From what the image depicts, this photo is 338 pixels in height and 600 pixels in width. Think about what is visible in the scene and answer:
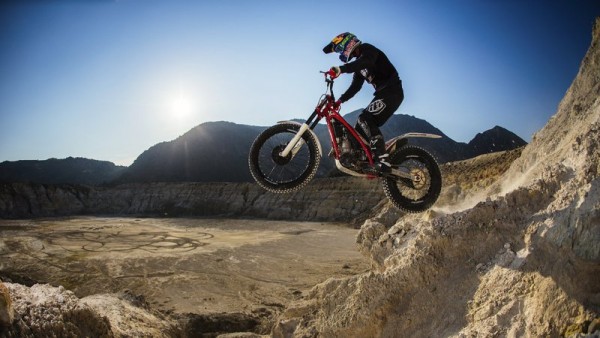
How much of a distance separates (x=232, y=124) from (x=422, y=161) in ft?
393

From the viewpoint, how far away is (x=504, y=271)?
4.04 meters

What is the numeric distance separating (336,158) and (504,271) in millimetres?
2594

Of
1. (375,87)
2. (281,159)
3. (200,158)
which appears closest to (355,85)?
(375,87)

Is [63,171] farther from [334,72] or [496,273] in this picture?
[496,273]

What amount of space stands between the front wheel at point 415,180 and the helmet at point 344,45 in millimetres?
1749

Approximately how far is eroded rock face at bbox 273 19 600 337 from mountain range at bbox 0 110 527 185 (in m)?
71.7

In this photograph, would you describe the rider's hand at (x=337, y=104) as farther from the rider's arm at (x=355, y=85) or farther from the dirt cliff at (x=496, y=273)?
the dirt cliff at (x=496, y=273)

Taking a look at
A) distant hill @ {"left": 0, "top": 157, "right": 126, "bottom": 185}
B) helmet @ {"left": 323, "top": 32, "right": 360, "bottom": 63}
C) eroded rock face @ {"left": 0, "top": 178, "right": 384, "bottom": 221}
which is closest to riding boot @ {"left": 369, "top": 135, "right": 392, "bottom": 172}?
helmet @ {"left": 323, "top": 32, "right": 360, "bottom": 63}

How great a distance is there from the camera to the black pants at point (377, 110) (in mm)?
5527

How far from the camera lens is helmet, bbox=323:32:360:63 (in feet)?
17.1

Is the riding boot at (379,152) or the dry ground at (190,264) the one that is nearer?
the riding boot at (379,152)

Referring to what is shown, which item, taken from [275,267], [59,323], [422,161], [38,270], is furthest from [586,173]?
[38,270]

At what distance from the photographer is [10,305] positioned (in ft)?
14.8

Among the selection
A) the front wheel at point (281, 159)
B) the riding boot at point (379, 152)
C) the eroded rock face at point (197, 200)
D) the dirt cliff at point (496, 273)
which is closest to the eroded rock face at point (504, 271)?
the dirt cliff at point (496, 273)
